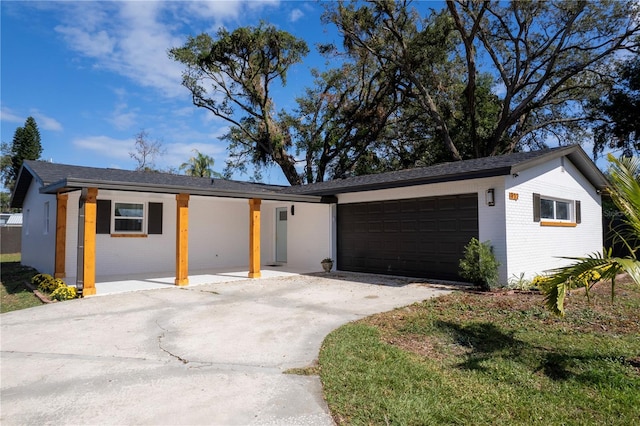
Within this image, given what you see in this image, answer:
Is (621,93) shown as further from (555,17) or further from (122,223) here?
(122,223)

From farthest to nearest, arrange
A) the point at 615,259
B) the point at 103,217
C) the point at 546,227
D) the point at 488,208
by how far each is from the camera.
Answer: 1. the point at 103,217
2. the point at 546,227
3. the point at 488,208
4. the point at 615,259

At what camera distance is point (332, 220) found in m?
12.8

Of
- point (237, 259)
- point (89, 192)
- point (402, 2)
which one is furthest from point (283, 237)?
point (402, 2)

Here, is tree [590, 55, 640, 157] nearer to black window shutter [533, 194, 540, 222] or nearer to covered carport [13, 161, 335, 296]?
black window shutter [533, 194, 540, 222]

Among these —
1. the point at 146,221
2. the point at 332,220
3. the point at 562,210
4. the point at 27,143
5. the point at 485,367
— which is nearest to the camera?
the point at 485,367

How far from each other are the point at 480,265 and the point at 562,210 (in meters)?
4.97

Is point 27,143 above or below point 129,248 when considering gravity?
above

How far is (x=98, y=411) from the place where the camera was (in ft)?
10.1

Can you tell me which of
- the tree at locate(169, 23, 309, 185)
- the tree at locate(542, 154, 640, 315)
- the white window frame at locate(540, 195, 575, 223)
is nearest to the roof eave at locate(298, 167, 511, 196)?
the white window frame at locate(540, 195, 575, 223)

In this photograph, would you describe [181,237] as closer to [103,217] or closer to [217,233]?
[103,217]

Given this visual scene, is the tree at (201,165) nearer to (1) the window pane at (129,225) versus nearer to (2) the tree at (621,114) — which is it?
(1) the window pane at (129,225)

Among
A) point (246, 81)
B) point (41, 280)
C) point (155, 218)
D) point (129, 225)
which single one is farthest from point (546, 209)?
point (246, 81)

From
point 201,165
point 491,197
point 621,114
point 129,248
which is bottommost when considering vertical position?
point 129,248

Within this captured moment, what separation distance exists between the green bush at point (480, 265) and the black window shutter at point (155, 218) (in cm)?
921
